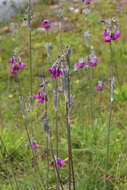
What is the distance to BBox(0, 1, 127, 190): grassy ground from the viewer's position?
2.57 metres

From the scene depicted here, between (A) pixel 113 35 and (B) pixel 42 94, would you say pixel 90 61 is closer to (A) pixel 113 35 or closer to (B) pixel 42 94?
(B) pixel 42 94

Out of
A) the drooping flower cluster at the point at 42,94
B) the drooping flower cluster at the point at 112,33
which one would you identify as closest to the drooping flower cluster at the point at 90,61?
the drooping flower cluster at the point at 42,94

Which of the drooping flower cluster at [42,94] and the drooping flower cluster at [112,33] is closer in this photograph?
the drooping flower cluster at [42,94]

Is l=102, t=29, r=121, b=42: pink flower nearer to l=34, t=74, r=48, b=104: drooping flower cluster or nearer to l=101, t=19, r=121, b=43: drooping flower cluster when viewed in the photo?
l=101, t=19, r=121, b=43: drooping flower cluster

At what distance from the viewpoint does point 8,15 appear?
7320 mm

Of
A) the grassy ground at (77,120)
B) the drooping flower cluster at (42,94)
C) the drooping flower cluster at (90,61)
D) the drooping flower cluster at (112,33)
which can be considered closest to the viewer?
the drooping flower cluster at (42,94)

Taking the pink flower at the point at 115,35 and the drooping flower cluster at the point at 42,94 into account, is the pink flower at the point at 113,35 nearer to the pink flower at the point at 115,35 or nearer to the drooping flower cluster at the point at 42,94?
the pink flower at the point at 115,35

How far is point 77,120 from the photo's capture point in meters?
3.60

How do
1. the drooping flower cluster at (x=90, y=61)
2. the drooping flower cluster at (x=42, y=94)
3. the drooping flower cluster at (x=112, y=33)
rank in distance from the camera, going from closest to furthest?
the drooping flower cluster at (x=42, y=94) → the drooping flower cluster at (x=112, y=33) → the drooping flower cluster at (x=90, y=61)

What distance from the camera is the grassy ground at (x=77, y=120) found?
257 centimetres

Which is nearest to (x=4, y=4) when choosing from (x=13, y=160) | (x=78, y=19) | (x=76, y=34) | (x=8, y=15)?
(x=8, y=15)

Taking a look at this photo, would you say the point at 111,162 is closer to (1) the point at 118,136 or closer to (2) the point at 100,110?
(1) the point at 118,136

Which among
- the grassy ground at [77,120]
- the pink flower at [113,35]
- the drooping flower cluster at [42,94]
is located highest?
the pink flower at [113,35]

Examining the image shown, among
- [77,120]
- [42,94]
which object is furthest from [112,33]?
[77,120]
